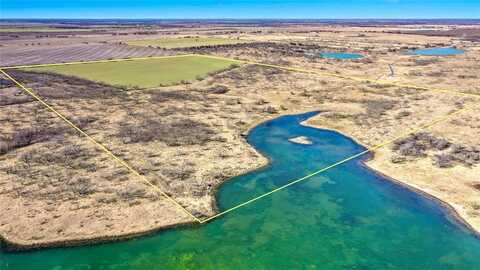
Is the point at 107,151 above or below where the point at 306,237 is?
above

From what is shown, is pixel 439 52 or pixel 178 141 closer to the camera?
pixel 178 141

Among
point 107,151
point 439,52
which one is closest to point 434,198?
point 107,151

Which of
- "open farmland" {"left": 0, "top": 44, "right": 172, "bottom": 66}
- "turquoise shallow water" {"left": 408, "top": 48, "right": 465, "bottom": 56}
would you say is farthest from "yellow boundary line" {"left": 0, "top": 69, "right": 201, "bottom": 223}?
"turquoise shallow water" {"left": 408, "top": 48, "right": 465, "bottom": 56}

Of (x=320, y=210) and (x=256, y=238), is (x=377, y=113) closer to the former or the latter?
(x=320, y=210)

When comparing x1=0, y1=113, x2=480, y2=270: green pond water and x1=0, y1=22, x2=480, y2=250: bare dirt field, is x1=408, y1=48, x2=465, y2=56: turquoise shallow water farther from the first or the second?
x1=0, y1=113, x2=480, y2=270: green pond water

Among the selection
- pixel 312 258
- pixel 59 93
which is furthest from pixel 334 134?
pixel 59 93

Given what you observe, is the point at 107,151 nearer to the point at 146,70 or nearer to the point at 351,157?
the point at 351,157

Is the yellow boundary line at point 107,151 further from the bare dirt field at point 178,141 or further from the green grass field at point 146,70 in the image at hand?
the green grass field at point 146,70
